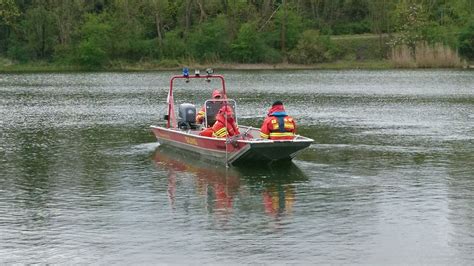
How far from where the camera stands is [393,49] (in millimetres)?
96062

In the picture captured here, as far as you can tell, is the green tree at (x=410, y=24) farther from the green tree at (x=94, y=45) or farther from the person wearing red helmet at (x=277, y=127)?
the person wearing red helmet at (x=277, y=127)

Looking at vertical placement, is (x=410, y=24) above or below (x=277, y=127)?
above

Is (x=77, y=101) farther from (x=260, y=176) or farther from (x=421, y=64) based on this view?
(x=421, y=64)

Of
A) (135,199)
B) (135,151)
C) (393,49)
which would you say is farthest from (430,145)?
(393,49)

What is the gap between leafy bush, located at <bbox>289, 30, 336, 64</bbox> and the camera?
4055 inches

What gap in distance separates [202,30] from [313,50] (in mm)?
14546

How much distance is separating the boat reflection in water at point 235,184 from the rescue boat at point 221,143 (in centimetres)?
33

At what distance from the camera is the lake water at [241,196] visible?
49.4 ft

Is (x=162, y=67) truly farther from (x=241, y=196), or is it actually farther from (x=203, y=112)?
(x=241, y=196)

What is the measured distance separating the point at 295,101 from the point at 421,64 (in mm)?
42420

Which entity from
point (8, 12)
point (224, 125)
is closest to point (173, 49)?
point (8, 12)

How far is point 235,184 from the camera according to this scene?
21953mm

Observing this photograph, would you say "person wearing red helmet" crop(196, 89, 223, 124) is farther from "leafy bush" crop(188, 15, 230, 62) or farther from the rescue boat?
"leafy bush" crop(188, 15, 230, 62)

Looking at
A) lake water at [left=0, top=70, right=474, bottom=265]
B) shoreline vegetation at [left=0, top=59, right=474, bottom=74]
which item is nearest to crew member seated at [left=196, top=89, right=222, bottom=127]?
lake water at [left=0, top=70, right=474, bottom=265]
